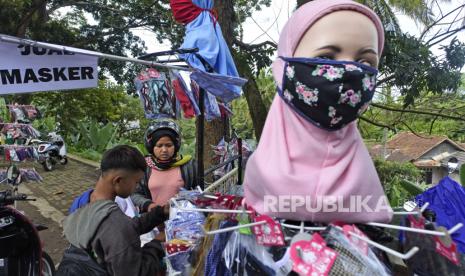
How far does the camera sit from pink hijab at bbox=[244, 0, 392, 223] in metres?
1.25

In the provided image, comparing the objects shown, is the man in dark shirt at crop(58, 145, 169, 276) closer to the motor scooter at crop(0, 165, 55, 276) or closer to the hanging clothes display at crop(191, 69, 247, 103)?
the hanging clothes display at crop(191, 69, 247, 103)

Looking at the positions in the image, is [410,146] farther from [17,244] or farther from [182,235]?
[182,235]

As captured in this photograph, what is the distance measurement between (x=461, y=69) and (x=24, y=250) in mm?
4670

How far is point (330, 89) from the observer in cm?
124

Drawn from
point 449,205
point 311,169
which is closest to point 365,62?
point 311,169

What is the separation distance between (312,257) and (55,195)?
21.7 ft

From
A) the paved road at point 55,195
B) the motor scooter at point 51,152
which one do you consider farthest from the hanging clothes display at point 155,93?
the motor scooter at point 51,152

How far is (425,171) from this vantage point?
1750 centimetres

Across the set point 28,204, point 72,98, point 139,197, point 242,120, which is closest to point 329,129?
point 139,197

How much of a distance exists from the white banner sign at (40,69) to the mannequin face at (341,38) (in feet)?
3.86

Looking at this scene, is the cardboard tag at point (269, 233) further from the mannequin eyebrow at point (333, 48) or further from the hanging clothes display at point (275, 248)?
the mannequin eyebrow at point (333, 48)

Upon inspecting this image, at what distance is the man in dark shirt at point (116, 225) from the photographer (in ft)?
4.84

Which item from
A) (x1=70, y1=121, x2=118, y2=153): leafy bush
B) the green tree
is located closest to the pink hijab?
(x1=70, y1=121, x2=118, y2=153): leafy bush

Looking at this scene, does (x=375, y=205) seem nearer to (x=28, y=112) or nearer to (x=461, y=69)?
(x=461, y=69)
